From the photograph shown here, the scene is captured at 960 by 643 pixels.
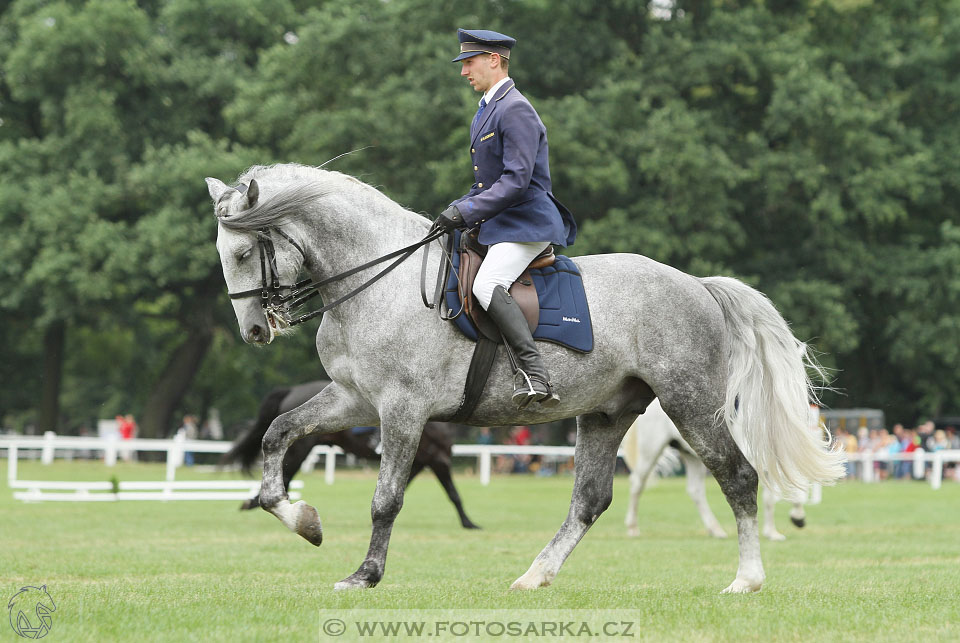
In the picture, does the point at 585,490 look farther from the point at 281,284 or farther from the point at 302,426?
the point at 281,284

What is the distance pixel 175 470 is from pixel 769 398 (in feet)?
87.6

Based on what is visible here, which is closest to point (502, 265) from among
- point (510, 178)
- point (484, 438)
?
point (510, 178)

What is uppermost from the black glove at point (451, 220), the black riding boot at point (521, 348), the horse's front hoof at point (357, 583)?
the black glove at point (451, 220)

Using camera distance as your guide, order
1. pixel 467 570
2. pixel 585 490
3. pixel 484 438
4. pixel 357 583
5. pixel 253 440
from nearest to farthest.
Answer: pixel 357 583 → pixel 585 490 → pixel 467 570 → pixel 253 440 → pixel 484 438

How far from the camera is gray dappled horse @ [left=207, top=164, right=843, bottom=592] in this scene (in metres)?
7.33

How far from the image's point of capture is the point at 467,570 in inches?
401

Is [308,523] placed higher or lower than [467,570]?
higher

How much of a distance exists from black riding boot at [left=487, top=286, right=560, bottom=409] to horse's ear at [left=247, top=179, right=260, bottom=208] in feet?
5.16

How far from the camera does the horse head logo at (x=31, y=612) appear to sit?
563cm

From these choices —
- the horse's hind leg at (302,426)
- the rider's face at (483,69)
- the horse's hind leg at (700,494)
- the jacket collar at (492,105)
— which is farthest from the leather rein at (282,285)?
the horse's hind leg at (700,494)

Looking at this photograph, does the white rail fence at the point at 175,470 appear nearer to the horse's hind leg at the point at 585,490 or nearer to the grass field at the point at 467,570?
the grass field at the point at 467,570

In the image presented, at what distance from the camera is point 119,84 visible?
3922 centimetres

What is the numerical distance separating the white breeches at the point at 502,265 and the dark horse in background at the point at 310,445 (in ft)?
29.4

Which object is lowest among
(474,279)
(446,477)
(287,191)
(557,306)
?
(446,477)
